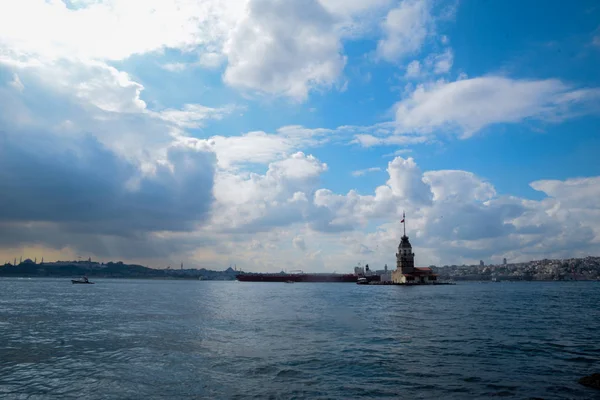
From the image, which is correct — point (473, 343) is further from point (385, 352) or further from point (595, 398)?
point (595, 398)

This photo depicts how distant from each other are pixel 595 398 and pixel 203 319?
131ft

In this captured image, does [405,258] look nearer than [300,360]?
No

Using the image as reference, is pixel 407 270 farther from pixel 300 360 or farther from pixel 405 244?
pixel 300 360

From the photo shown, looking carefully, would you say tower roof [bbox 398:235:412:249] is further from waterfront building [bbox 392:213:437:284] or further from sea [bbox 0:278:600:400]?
sea [bbox 0:278:600:400]

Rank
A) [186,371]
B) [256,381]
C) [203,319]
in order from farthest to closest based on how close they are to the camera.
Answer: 1. [203,319]
2. [186,371]
3. [256,381]

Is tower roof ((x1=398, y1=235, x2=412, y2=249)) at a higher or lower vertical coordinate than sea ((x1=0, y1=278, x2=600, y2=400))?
higher

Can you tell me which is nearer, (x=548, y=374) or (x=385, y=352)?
(x=548, y=374)

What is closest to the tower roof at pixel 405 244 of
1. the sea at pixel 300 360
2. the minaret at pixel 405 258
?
the minaret at pixel 405 258

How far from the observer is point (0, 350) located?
1166 inches

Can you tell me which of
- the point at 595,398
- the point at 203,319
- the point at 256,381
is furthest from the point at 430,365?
the point at 203,319

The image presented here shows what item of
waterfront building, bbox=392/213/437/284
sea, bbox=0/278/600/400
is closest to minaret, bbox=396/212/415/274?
waterfront building, bbox=392/213/437/284

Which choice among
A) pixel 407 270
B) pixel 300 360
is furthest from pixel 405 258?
pixel 300 360

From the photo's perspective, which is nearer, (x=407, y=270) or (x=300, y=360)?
(x=300, y=360)

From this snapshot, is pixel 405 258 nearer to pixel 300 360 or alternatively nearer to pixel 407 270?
pixel 407 270
